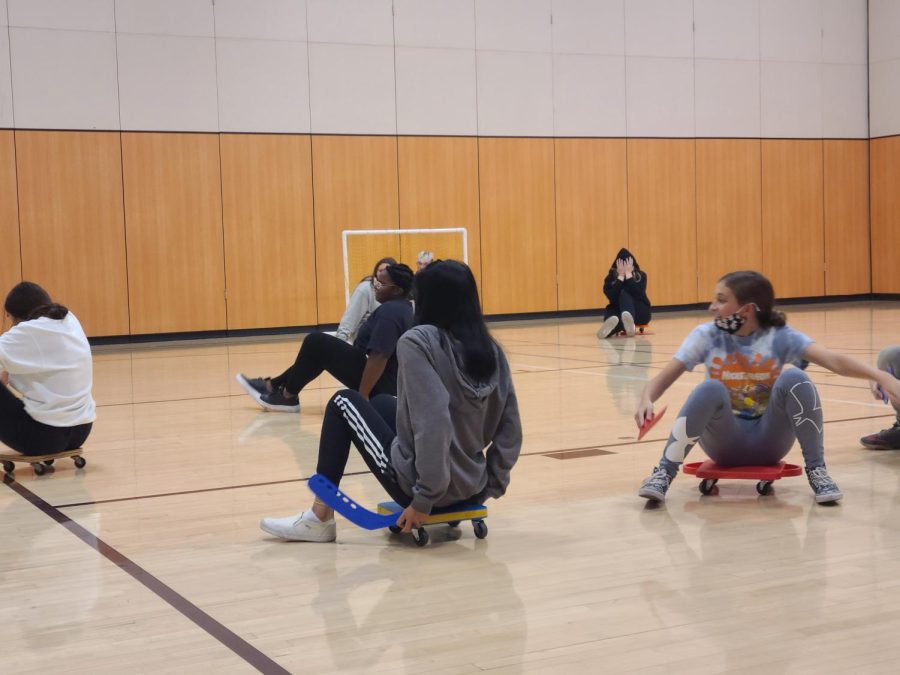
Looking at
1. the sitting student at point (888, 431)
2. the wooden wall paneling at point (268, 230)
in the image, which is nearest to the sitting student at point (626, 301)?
the wooden wall paneling at point (268, 230)

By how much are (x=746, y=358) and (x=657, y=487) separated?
0.64 meters

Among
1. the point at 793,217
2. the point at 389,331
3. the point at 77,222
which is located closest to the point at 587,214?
the point at 793,217

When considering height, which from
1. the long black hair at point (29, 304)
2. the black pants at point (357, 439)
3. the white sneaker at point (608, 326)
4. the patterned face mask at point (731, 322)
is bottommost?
the white sneaker at point (608, 326)

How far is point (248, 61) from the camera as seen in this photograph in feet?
49.3

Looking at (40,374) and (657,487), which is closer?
(657,487)

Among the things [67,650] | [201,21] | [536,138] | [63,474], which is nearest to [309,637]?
[67,650]

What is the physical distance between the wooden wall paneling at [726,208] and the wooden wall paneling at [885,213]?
94.8 inches

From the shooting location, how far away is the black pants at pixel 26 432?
5.57 meters

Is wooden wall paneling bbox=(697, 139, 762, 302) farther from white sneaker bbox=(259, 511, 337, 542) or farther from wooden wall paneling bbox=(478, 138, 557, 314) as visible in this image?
white sneaker bbox=(259, 511, 337, 542)

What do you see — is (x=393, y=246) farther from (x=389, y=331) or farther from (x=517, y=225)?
(x=389, y=331)

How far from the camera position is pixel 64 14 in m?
14.0

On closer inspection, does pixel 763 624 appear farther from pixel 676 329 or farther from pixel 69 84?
pixel 69 84

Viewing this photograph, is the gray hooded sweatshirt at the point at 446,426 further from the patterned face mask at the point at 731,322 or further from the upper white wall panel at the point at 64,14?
the upper white wall panel at the point at 64,14

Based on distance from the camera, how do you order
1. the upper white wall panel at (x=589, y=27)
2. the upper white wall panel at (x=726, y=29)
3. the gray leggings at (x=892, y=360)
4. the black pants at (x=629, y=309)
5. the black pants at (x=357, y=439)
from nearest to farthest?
the black pants at (x=357, y=439) < the gray leggings at (x=892, y=360) < the black pants at (x=629, y=309) < the upper white wall panel at (x=589, y=27) < the upper white wall panel at (x=726, y=29)
